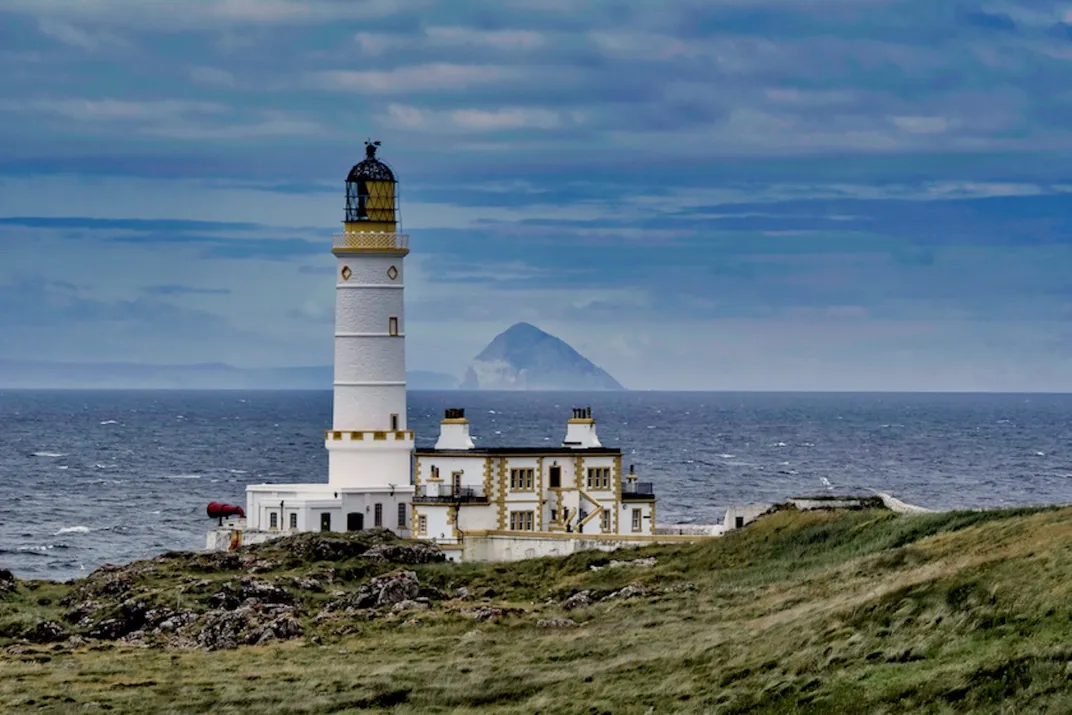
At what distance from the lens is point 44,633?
51.1 meters

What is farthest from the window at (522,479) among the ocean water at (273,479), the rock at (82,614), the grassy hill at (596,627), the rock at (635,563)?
the ocean water at (273,479)

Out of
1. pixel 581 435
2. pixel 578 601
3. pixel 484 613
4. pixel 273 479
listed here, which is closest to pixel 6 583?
pixel 484 613

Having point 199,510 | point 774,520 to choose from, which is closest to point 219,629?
point 774,520

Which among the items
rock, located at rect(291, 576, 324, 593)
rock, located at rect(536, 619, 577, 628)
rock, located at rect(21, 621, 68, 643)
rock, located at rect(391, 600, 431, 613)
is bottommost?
rock, located at rect(21, 621, 68, 643)

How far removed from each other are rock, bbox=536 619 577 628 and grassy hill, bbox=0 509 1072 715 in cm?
16

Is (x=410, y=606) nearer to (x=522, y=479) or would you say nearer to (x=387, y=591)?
(x=387, y=591)

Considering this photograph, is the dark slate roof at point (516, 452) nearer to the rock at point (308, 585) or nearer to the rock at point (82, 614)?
the rock at point (308, 585)

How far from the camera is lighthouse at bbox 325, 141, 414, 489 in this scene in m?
74.1

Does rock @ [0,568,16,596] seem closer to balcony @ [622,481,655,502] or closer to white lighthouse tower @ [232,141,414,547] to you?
white lighthouse tower @ [232,141,414,547]

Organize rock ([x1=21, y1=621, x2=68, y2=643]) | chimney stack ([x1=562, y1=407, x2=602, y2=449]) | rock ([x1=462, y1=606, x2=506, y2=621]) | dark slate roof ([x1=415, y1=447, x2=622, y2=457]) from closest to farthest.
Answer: rock ([x1=21, y1=621, x2=68, y2=643])
rock ([x1=462, y1=606, x2=506, y2=621])
dark slate roof ([x1=415, y1=447, x2=622, y2=457])
chimney stack ([x1=562, y1=407, x2=602, y2=449])

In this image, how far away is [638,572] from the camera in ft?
189

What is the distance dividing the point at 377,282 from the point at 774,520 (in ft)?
64.9

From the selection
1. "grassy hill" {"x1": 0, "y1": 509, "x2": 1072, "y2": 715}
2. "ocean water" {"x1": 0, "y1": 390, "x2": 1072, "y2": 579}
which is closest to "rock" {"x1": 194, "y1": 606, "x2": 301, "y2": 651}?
"grassy hill" {"x1": 0, "y1": 509, "x2": 1072, "y2": 715}

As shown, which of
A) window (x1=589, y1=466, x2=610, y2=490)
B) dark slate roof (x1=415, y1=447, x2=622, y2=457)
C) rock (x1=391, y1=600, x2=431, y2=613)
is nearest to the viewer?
rock (x1=391, y1=600, x2=431, y2=613)
